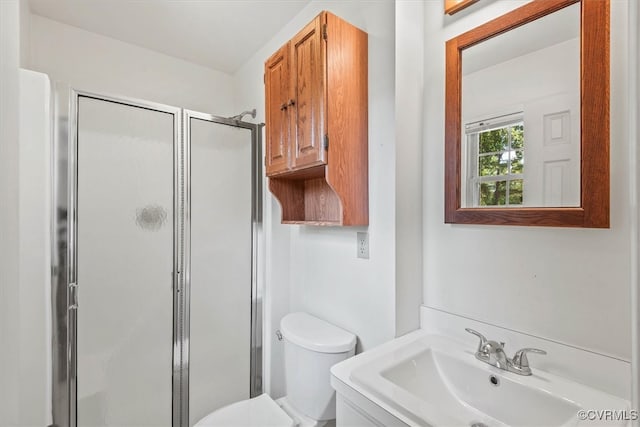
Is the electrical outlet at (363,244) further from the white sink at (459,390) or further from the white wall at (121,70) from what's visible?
the white wall at (121,70)

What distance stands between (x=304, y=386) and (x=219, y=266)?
35.0 inches

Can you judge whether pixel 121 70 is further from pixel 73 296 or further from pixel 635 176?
pixel 635 176

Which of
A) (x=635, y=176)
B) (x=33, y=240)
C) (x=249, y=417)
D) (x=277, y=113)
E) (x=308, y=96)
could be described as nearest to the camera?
(x=635, y=176)

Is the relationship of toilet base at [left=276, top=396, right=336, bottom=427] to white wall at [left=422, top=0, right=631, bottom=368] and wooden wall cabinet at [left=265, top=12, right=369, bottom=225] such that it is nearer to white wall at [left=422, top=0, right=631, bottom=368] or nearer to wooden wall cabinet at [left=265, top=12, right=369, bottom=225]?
white wall at [left=422, top=0, right=631, bottom=368]

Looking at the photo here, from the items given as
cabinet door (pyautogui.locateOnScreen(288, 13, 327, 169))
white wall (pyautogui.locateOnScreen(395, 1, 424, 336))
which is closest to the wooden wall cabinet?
cabinet door (pyautogui.locateOnScreen(288, 13, 327, 169))

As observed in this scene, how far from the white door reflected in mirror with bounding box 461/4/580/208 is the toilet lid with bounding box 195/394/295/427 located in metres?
1.25

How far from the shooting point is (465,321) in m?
1.10

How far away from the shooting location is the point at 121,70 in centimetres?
196

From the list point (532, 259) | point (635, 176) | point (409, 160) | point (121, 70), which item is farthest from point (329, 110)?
point (121, 70)

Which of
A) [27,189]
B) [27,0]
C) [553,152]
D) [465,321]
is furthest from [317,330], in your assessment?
[27,0]

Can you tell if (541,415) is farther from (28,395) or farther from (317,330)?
(28,395)

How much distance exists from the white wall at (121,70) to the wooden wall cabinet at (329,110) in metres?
1.08

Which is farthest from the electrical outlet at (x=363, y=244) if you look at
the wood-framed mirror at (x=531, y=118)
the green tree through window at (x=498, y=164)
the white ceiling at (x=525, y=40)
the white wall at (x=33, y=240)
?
the white wall at (x=33, y=240)

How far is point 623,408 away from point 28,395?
1995 mm
